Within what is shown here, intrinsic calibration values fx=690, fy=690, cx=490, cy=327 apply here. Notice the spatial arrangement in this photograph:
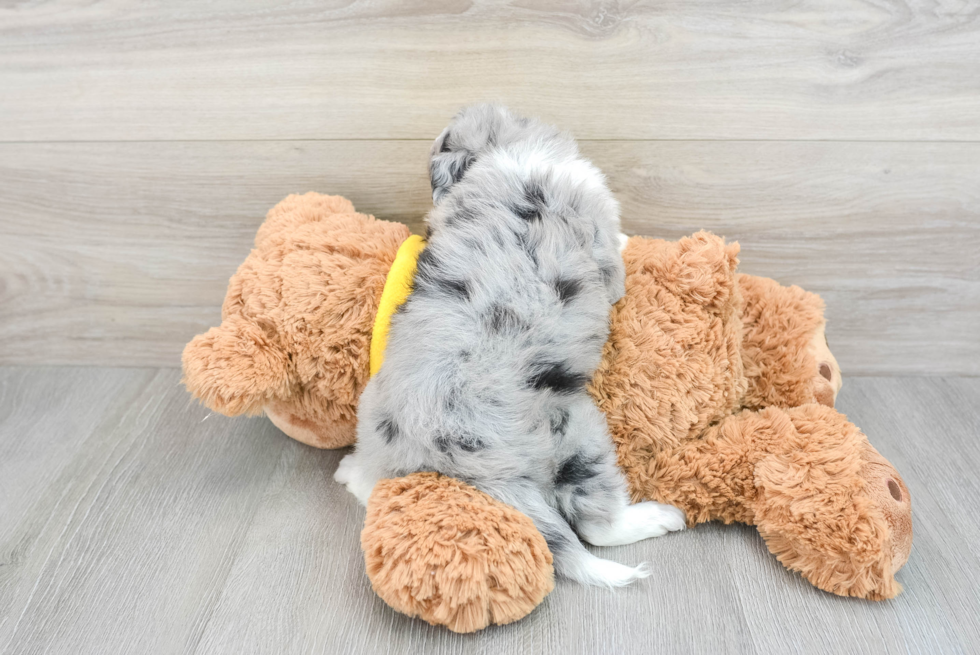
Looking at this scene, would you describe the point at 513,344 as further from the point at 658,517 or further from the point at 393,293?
the point at 658,517

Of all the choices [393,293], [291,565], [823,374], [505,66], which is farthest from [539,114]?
[291,565]

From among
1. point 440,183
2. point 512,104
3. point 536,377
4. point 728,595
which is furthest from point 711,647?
point 512,104

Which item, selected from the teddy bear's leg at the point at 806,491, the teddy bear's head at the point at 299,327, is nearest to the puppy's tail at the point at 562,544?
the teddy bear's leg at the point at 806,491

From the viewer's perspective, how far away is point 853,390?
1.11 meters

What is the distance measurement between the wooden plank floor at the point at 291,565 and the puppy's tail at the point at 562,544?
0.02 metres

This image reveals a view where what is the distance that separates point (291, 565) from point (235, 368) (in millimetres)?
239

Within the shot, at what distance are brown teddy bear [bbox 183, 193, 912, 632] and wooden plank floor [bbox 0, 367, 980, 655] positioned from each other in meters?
0.05

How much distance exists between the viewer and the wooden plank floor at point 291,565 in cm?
71

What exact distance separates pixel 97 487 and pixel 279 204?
45cm

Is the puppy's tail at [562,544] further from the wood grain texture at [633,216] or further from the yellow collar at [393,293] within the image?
the wood grain texture at [633,216]

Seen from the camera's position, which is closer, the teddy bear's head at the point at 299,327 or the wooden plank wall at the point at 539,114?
the teddy bear's head at the point at 299,327

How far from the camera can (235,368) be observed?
77 centimetres

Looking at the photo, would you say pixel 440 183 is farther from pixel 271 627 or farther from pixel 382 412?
pixel 271 627

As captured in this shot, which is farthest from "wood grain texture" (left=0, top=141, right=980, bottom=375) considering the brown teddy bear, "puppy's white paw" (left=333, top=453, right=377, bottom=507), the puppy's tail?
the puppy's tail
